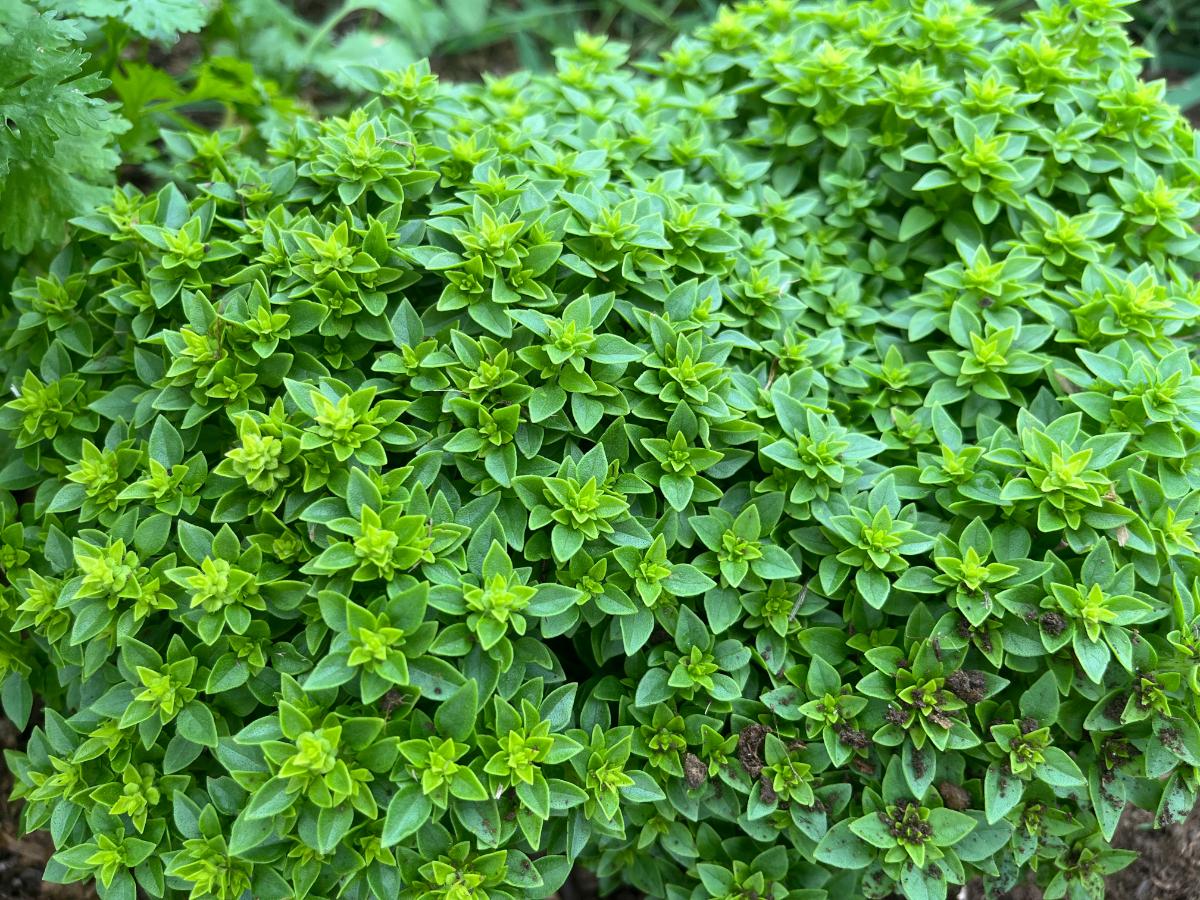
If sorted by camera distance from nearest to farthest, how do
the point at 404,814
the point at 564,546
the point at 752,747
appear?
1. the point at 404,814
2. the point at 564,546
3. the point at 752,747

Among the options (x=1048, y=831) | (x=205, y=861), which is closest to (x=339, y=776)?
(x=205, y=861)

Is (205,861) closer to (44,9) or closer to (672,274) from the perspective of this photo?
(672,274)

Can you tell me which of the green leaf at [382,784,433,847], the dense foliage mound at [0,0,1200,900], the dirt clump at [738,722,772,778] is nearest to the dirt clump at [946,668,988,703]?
the dense foliage mound at [0,0,1200,900]

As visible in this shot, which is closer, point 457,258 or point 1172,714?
point 1172,714

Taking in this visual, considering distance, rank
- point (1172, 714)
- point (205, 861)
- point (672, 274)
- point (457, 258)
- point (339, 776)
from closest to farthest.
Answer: point (339, 776) < point (205, 861) < point (1172, 714) < point (457, 258) < point (672, 274)

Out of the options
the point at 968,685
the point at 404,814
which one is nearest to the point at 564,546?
the point at 404,814

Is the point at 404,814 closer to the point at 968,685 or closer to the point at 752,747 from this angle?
the point at 752,747

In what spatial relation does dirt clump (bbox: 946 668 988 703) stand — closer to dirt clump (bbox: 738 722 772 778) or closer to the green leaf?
dirt clump (bbox: 738 722 772 778)

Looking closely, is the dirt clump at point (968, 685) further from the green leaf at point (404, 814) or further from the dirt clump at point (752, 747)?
the green leaf at point (404, 814)
